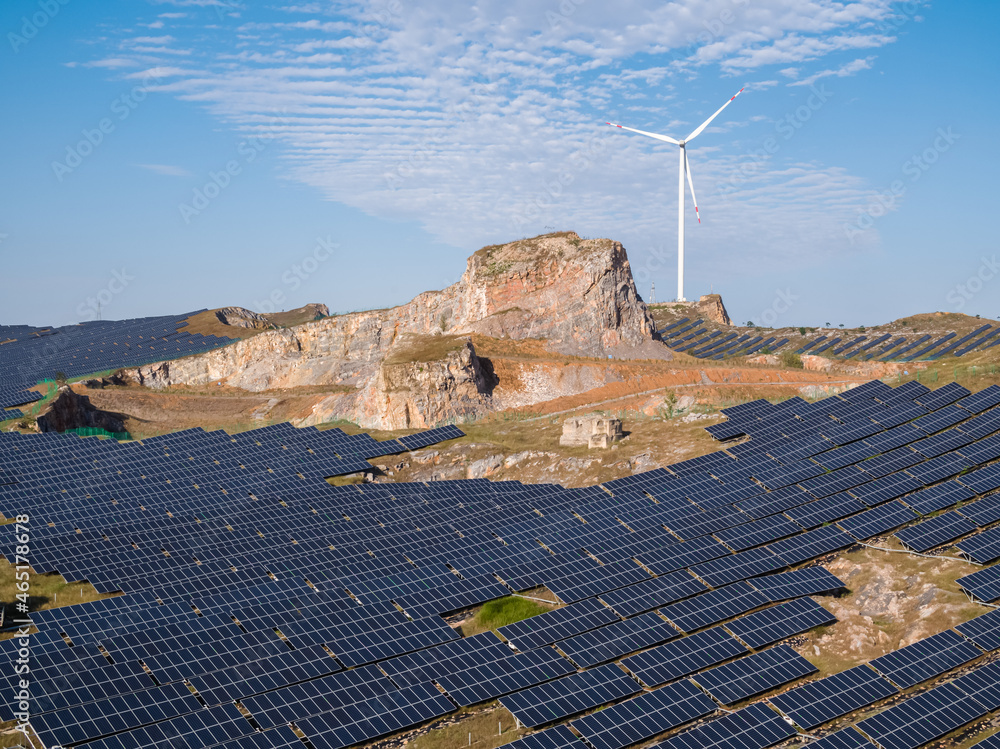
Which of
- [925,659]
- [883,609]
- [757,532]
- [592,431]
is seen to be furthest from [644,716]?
[592,431]

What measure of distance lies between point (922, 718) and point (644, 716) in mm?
8357

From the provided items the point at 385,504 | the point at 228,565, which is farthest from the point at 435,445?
the point at 228,565

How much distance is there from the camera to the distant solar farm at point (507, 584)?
26688mm

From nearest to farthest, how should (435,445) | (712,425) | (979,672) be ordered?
(979,672), (712,425), (435,445)

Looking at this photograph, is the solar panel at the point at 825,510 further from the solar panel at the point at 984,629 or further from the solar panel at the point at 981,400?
the solar panel at the point at 981,400

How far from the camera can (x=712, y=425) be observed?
171 ft

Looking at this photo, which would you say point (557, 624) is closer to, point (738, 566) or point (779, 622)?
point (779, 622)

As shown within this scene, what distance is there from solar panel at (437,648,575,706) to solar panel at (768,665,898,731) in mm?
7213

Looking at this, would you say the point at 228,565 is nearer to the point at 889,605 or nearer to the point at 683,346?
the point at 889,605

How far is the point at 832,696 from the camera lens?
2788cm

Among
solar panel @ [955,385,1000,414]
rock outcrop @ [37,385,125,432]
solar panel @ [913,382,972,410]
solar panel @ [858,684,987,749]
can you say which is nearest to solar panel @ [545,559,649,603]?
solar panel @ [858,684,987,749]

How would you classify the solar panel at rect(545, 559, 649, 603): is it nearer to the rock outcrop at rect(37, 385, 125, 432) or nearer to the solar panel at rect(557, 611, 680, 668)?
the solar panel at rect(557, 611, 680, 668)

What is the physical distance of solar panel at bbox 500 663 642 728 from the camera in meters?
27.2

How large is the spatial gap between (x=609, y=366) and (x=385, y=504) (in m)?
36.4
